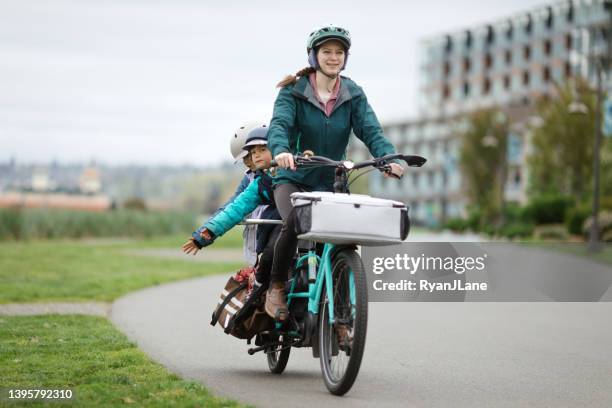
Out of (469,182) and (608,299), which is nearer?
(608,299)

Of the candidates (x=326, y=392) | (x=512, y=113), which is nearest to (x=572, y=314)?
(x=326, y=392)

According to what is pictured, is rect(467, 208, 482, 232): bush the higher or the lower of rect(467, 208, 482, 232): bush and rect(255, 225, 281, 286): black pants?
the lower

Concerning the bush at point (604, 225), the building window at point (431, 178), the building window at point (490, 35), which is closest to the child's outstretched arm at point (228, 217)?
the bush at point (604, 225)

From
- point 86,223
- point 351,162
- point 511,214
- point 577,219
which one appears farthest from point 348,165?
point 511,214

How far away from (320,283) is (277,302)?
435mm

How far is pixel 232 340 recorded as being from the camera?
938cm

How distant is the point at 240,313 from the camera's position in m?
6.96

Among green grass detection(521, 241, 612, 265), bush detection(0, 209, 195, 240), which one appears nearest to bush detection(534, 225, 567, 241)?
green grass detection(521, 241, 612, 265)

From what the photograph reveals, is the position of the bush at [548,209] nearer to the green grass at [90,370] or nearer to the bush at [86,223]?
the bush at [86,223]

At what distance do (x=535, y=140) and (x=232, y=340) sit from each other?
39.3 m

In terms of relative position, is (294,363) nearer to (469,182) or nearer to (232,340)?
(232,340)

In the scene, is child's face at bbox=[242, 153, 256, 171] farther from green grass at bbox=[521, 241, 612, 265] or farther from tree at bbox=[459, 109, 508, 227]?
tree at bbox=[459, 109, 508, 227]

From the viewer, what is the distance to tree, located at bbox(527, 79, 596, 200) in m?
41.0

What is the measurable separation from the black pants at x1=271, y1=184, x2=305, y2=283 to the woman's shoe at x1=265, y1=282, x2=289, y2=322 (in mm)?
125
